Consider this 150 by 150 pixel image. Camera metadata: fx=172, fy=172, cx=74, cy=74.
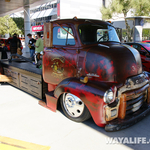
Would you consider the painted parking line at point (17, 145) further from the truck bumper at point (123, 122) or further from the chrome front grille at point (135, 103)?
the chrome front grille at point (135, 103)

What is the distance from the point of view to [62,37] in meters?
4.02

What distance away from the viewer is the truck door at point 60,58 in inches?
149

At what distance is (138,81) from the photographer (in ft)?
11.2

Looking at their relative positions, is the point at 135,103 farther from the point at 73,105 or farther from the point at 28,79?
the point at 28,79

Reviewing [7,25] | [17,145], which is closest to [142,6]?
[17,145]

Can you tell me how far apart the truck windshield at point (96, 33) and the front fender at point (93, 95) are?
1.02 meters

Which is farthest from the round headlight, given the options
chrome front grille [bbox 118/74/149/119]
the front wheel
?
the front wheel

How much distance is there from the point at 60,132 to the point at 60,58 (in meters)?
1.62

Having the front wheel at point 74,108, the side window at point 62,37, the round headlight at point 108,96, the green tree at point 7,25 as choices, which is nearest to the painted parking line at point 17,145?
the front wheel at point 74,108

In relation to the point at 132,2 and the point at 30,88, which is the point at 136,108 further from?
the point at 132,2

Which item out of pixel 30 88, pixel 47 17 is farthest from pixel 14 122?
pixel 47 17

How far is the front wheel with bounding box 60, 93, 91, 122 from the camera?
11.3 ft

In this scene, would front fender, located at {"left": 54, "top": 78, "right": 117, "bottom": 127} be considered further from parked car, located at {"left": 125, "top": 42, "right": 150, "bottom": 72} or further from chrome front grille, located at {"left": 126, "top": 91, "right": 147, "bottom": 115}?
parked car, located at {"left": 125, "top": 42, "right": 150, "bottom": 72}

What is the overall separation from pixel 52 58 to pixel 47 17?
44.4m
